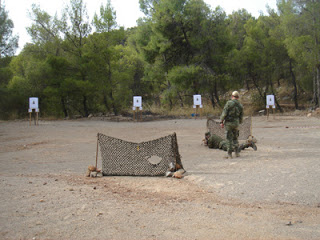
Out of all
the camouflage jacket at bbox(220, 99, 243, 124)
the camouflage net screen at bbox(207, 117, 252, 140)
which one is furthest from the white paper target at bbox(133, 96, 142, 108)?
the camouflage jacket at bbox(220, 99, 243, 124)

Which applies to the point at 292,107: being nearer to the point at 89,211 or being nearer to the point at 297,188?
the point at 297,188

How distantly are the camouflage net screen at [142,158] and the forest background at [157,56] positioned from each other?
72.7 feet

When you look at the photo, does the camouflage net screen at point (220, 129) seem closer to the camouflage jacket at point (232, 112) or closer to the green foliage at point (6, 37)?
the camouflage jacket at point (232, 112)

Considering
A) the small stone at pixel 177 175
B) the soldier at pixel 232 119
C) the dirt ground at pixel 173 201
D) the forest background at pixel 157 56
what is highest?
the forest background at pixel 157 56

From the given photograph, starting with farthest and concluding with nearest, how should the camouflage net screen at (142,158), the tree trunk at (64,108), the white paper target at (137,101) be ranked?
the tree trunk at (64,108), the white paper target at (137,101), the camouflage net screen at (142,158)

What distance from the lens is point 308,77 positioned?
112 ft

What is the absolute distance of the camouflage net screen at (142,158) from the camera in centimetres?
823

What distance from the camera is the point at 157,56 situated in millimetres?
35875

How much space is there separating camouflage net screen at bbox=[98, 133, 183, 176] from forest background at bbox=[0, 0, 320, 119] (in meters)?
22.2

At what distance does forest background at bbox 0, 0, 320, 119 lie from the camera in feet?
98.7

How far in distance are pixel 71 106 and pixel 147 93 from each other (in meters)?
9.35

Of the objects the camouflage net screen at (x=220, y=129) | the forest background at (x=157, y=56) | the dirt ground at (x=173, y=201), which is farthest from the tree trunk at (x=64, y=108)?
the dirt ground at (x=173, y=201)

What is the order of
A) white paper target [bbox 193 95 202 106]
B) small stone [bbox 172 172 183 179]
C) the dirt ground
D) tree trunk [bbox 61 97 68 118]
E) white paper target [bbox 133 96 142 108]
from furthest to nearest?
tree trunk [bbox 61 97 68 118] → white paper target [bbox 193 95 202 106] → white paper target [bbox 133 96 142 108] → small stone [bbox 172 172 183 179] → the dirt ground

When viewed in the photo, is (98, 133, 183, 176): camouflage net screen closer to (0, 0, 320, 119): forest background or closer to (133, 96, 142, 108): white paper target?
(133, 96, 142, 108): white paper target
